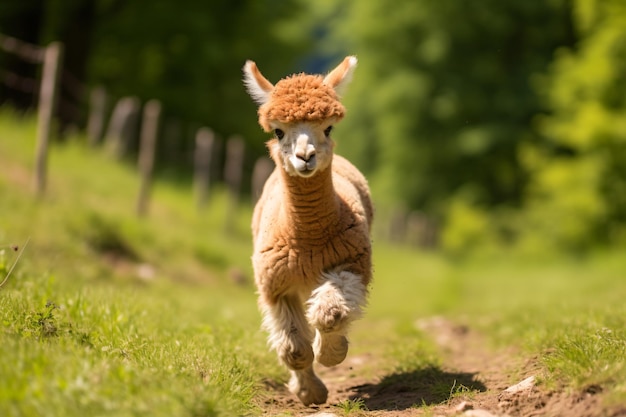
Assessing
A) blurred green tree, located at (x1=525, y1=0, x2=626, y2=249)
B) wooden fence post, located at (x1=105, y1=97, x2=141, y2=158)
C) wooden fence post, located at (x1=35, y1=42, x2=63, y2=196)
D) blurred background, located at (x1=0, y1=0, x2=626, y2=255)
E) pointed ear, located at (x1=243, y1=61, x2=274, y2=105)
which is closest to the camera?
pointed ear, located at (x1=243, y1=61, x2=274, y2=105)

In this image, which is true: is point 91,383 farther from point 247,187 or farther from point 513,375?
point 247,187

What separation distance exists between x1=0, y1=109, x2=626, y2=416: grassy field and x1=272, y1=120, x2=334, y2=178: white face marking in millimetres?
1466

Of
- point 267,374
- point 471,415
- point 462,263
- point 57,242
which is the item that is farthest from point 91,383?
point 462,263

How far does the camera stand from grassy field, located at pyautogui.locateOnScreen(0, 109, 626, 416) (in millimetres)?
4422

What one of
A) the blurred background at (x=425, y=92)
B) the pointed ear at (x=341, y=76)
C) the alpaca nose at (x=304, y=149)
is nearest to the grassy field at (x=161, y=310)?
the alpaca nose at (x=304, y=149)

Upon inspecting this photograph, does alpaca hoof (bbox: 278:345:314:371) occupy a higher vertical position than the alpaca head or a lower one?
lower

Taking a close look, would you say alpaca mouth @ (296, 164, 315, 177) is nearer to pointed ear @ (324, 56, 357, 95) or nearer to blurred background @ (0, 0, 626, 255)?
pointed ear @ (324, 56, 357, 95)

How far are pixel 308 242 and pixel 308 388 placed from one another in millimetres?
1107

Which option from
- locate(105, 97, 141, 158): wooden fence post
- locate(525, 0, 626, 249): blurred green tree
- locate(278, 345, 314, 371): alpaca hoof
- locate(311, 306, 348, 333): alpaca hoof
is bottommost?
locate(278, 345, 314, 371): alpaca hoof

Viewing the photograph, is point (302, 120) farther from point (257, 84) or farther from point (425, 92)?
point (425, 92)

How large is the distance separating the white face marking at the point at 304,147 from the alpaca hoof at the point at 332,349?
1.24m

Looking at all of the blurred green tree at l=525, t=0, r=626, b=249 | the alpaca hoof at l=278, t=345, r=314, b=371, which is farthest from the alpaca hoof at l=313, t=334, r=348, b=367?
the blurred green tree at l=525, t=0, r=626, b=249

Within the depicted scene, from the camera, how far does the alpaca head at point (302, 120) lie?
6074 millimetres

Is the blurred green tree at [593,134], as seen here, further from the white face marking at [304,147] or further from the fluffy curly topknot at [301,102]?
the white face marking at [304,147]
